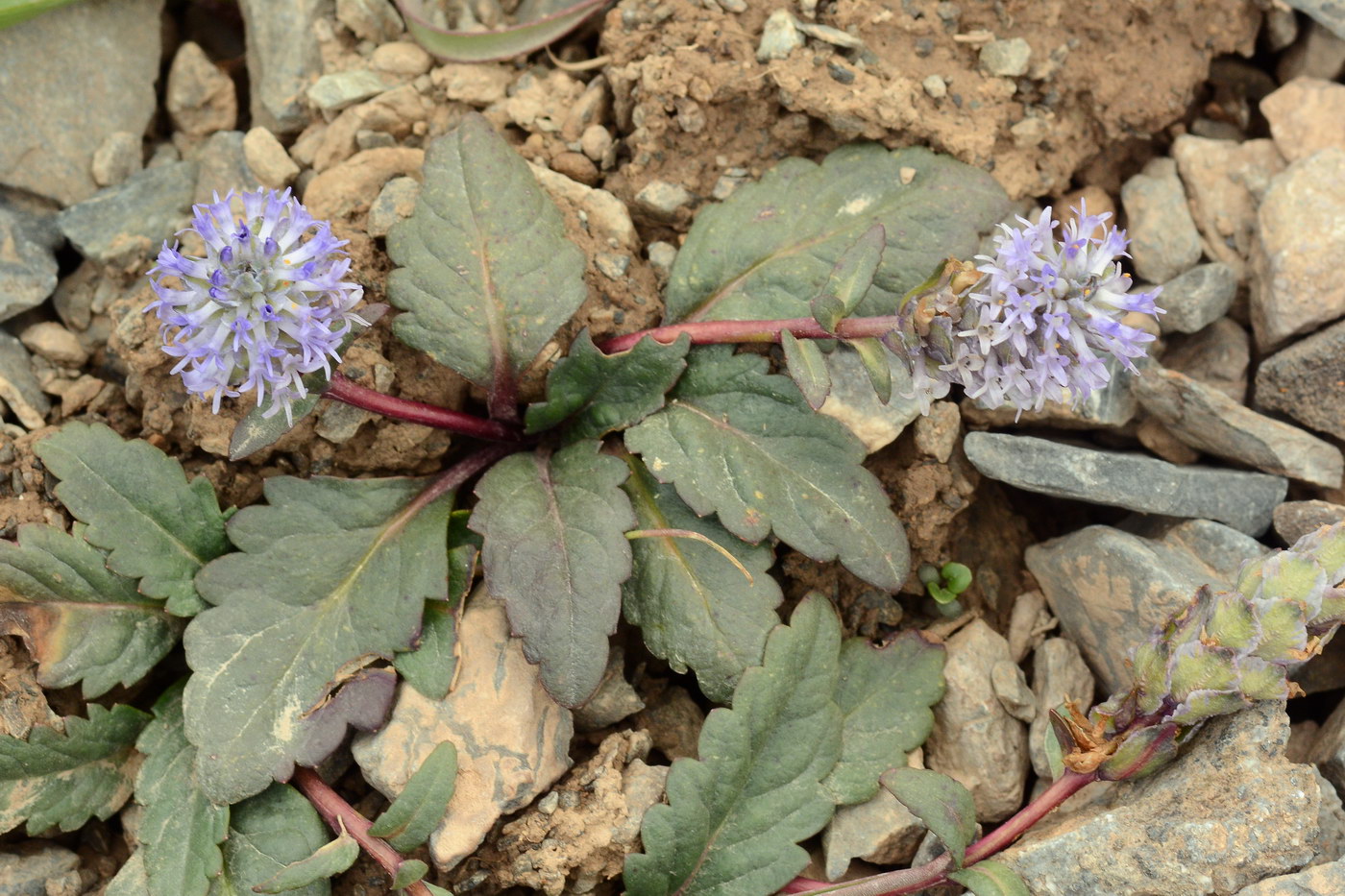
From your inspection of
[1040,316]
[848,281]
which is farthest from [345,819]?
[1040,316]

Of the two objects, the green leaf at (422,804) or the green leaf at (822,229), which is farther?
the green leaf at (822,229)

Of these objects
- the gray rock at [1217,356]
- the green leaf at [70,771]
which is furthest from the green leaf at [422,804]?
the gray rock at [1217,356]

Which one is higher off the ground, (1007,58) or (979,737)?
(1007,58)

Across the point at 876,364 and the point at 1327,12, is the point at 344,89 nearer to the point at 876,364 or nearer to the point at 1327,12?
the point at 876,364

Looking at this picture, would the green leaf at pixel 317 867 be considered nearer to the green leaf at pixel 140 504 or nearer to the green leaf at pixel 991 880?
the green leaf at pixel 140 504

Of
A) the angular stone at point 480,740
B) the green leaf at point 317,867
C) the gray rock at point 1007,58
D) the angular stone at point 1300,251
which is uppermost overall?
the gray rock at point 1007,58

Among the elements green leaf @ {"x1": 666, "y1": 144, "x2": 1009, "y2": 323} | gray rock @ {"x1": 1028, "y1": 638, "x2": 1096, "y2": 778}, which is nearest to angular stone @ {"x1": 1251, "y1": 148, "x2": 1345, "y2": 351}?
green leaf @ {"x1": 666, "y1": 144, "x2": 1009, "y2": 323}

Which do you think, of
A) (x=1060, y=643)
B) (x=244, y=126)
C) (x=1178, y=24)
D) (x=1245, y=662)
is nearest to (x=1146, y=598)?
(x=1060, y=643)
